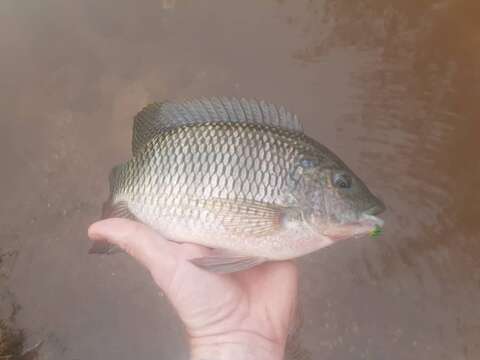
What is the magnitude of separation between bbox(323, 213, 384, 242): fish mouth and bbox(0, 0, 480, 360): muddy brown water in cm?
96

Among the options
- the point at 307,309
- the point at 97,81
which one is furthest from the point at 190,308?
the point at 97,81

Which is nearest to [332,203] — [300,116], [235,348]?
[235,348]

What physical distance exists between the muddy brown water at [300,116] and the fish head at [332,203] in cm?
97

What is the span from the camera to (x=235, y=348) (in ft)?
5.72

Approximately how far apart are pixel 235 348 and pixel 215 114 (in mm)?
941

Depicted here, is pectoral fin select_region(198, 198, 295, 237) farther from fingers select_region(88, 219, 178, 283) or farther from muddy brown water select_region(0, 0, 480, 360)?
muddy brown water select_region(0, 0, 480, 360)

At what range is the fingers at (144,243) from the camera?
1.68 m

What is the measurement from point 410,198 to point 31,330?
235 cm

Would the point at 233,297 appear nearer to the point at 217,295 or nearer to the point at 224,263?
the point at 217,295

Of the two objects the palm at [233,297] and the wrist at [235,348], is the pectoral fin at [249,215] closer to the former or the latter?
the palm at [233,297]

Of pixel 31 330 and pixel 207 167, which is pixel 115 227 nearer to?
pixel 207 167

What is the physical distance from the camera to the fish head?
1.66 meters

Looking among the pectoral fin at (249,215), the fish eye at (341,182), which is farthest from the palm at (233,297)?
the fish eye at (341,182)

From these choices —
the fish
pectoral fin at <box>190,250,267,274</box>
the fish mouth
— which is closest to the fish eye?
the fish
